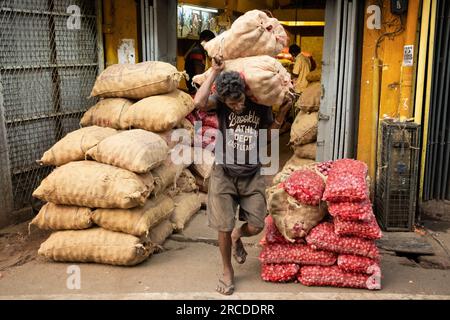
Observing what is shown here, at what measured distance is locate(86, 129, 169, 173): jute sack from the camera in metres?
4.65

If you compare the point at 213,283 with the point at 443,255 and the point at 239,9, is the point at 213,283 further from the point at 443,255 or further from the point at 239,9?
the point at 239,9

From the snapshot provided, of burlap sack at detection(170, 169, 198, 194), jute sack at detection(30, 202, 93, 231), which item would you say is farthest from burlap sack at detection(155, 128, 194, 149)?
jute sack at detection(30, 202, 93, 231)

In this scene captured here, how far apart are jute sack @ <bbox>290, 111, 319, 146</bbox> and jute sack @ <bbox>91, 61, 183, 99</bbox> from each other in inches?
81.6

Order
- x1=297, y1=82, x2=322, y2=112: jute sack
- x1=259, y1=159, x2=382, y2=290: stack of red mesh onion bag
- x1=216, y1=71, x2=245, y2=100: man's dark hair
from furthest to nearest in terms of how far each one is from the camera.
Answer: x1=297, y1=82, x2=322, y2=112: jute sack → x1=259, y1=159, x2=382, y2=290: stack of red mesh onion bag → x1=216, y1=71, x2=245, y2=100: man's dark hair

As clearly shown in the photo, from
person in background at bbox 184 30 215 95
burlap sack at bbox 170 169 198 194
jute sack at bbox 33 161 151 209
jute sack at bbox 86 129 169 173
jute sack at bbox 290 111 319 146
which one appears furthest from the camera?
person in background at bbox 184 30 215 95

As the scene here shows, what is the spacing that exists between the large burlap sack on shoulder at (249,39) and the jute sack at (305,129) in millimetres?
2827

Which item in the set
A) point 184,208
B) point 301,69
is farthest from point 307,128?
point 301,69

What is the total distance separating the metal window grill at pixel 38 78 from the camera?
5.64 metres

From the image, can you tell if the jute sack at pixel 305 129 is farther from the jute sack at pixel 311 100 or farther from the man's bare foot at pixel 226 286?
the man's bare foot at pixel 226 286

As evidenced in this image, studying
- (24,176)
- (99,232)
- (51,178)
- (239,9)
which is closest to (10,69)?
(24,176)

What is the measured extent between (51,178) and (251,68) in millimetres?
2233

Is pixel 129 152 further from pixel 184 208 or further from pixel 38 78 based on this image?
pixel 38 78

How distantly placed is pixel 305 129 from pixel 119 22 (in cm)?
308

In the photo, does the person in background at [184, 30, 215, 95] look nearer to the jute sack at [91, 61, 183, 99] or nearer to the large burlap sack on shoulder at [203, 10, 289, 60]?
the jute sack at [91, 61, 183, 99]
